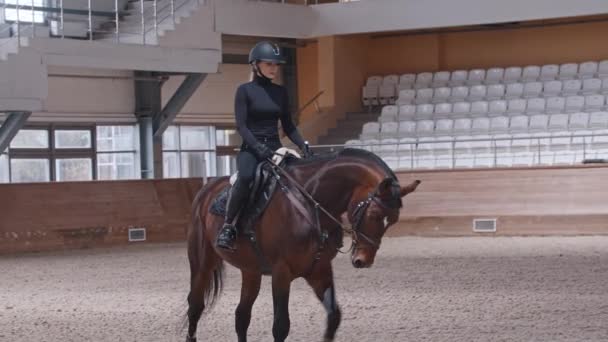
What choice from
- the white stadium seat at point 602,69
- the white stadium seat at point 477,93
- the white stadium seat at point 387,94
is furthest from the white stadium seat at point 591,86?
the white stadium seat at point 387,94

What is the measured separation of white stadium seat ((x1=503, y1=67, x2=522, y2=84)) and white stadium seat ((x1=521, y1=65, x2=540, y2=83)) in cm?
11

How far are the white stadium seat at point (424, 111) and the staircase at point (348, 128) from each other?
155 cm

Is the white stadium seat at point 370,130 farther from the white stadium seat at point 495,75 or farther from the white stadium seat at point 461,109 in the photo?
the white stadium seat at point 495,75

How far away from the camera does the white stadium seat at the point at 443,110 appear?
21328 mm

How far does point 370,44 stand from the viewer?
25891mm

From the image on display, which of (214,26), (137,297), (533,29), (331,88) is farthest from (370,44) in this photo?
(137,297)

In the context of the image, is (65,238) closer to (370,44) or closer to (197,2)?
(197,2)

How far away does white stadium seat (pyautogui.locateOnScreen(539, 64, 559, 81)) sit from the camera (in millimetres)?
21625

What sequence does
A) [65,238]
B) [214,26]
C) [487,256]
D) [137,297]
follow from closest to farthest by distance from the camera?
1. [137,297]
2. [487,256]
3. [65,238]
4. [214,26]

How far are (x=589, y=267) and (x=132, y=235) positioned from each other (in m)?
7.81

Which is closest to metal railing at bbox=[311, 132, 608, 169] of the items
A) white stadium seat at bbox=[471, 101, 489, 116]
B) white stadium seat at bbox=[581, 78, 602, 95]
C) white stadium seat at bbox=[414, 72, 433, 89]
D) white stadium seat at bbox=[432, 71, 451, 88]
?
white stadium seat at bbox=[471, 101, 489, 116]

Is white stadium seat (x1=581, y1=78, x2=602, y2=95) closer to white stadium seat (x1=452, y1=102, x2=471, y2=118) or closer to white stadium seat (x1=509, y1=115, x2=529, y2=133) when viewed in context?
white stadium seat (x1=509, y1=115, x2=529, y2=133)

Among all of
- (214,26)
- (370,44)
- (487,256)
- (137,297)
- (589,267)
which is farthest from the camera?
(370,44)

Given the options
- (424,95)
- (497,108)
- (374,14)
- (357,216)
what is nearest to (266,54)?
(357,216)
